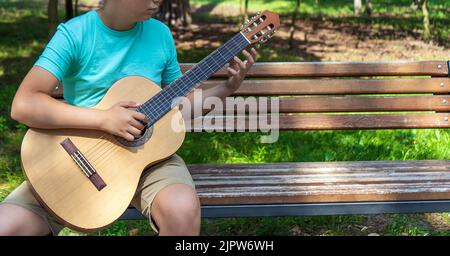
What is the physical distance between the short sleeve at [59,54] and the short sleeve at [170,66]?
450 mm

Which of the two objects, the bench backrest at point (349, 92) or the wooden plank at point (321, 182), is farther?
the bench backrest at point (349, 92)

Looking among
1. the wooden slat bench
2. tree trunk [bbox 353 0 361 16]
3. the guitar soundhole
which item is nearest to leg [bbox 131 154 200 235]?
the guitar soundhole

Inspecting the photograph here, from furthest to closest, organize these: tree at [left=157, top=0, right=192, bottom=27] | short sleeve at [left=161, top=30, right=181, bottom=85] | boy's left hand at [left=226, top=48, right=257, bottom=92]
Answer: tree at [left=157, top=0, right=192, bottom=27], short sleeve at [left=161, top=30, right=181, bottom=85], boy's left hand at [left=226, top=48, right=257, bottom=92]

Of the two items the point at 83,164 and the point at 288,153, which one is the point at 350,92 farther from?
the point at 83,164

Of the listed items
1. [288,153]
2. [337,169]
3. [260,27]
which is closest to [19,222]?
[260,27]

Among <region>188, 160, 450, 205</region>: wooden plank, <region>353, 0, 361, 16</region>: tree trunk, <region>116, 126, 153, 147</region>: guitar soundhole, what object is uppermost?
<region>116, 126, 153, 147</region>: guitar soundhole

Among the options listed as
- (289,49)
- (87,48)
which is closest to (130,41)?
(87,48)

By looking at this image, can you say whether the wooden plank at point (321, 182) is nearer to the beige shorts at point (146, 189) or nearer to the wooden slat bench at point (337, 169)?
the wooden slat bench at point (337, 169)

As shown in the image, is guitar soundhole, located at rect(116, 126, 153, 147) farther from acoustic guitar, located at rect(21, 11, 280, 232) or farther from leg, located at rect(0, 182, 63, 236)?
leg, located at rect(0, 182, 63, 236)

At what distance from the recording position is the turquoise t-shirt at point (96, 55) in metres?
2.69

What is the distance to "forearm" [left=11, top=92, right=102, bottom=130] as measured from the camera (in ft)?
8.48

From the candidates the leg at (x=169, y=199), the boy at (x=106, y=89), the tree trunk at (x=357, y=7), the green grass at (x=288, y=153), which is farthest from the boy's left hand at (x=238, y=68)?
the tree trunk at (x=357, y=7)

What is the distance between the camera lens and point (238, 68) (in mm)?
2938
